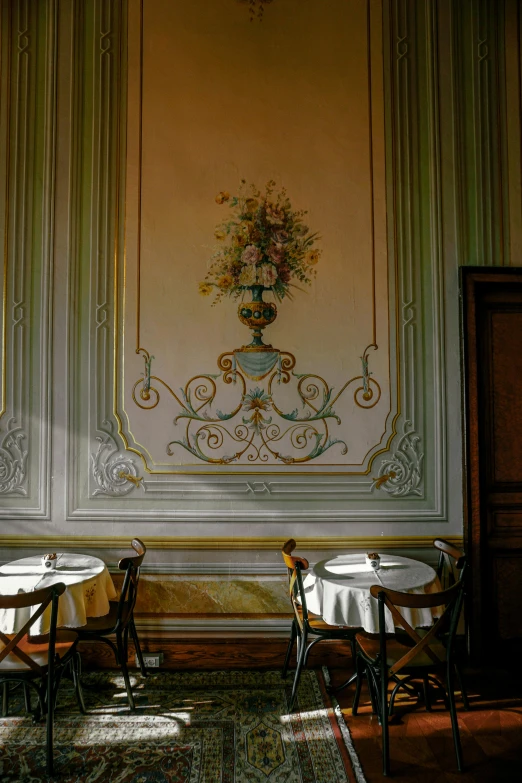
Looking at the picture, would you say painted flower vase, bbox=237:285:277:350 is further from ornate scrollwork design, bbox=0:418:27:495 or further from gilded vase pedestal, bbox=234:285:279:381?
ornate scrollwork design, bbox=0:418:27:495

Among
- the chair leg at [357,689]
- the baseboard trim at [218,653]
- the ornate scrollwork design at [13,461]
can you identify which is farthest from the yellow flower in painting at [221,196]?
the chair leg at [357,689]

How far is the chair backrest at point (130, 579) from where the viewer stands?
3111mm

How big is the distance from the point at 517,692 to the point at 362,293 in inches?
102

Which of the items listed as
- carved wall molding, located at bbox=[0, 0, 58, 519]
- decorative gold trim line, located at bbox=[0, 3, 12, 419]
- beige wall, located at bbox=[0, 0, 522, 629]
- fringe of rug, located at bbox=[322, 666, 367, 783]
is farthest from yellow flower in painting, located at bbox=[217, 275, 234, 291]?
fringe of rug, located at bbox=[322, 666, 367, 783]

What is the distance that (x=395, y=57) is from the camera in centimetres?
391

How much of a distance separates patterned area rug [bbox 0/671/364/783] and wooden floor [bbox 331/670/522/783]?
0.12 meters

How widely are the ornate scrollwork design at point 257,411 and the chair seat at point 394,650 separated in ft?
3.84

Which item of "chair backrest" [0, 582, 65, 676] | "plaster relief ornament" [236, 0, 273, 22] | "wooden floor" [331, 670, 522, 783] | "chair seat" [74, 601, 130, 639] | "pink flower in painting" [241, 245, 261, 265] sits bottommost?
"wooden floor" [331, 670, 522, 783]

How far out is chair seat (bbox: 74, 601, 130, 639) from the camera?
3.15 metres

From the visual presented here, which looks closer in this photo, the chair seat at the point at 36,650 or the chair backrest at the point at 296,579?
the chair seat at the point at 36,650

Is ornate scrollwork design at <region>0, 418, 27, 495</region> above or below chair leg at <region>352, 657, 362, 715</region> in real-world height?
above

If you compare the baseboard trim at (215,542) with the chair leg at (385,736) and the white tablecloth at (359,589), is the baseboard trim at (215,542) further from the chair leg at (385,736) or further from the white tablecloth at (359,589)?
the chair leg at (385,736)

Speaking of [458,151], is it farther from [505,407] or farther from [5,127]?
[5,127]

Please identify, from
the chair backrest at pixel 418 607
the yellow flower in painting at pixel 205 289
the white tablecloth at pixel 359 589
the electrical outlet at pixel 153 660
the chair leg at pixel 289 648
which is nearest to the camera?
the chair backrest at pixel 418 607
